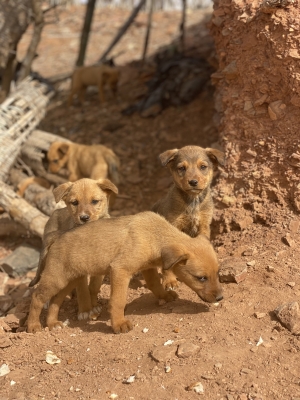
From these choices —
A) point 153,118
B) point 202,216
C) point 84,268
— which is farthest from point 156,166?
point 84,268

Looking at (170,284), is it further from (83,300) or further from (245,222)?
(245,222)

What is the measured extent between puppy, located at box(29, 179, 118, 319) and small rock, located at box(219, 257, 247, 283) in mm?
1530

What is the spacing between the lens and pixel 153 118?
13359mm

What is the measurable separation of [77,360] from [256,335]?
6.09ft

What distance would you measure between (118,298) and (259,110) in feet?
11.6

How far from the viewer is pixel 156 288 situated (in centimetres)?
667

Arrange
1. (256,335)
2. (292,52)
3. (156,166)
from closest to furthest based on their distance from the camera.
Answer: (256,335), (292,52), (156,166)

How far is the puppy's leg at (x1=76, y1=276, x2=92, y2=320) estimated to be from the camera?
682 centimetres

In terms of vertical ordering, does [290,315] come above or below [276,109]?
below

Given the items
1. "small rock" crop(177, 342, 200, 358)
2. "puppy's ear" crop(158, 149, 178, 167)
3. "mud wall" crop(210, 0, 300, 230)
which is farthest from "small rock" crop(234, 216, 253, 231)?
"small rock" crop(177, 342, 200, 358)

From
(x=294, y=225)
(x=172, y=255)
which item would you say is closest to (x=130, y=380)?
(x=172, y=255)

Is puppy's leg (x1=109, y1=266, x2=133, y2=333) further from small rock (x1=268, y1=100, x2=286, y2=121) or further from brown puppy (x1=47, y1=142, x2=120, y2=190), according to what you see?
brown puppy (x1=47, y1=142, x2=120, y2=190)

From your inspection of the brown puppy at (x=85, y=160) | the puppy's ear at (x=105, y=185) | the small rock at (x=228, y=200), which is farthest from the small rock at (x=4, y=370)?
the brown puppy at (x=85, y=160)

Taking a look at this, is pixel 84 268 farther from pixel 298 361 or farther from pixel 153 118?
pixel 153 118
